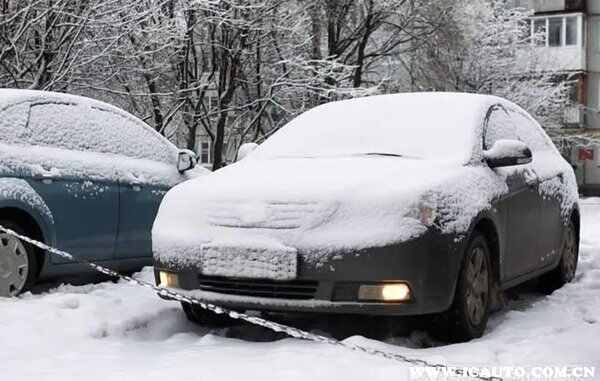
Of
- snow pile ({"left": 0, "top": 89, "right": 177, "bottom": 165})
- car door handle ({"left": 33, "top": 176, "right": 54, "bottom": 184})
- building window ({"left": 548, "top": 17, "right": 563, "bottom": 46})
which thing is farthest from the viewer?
building window ({"left": 548, "top": 17, "right": 563, "bottom": 46})

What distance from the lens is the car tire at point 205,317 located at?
4953mm

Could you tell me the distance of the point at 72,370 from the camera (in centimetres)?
372

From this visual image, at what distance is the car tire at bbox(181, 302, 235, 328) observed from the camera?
16.3ft

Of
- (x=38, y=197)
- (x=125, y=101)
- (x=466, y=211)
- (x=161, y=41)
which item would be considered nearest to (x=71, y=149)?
(x=38, y=197)

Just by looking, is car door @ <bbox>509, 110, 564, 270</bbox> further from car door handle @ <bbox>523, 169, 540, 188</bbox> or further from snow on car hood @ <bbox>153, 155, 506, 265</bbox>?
snow on car hood @ <bbox>153, 155, 506, 265</bbox>

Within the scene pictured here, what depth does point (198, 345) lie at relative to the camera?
4.34m

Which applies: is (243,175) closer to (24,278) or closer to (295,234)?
(295,234)

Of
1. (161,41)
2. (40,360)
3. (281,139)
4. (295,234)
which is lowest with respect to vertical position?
(40,360)

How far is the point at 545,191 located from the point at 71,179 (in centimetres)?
334

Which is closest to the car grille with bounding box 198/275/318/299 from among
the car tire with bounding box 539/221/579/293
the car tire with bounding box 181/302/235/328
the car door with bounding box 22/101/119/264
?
the car tire with bounding box 181/302/235/328

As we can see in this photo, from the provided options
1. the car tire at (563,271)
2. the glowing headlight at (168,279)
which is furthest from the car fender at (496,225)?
the glowing headlight at (168,279)

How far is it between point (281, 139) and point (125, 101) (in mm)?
13809

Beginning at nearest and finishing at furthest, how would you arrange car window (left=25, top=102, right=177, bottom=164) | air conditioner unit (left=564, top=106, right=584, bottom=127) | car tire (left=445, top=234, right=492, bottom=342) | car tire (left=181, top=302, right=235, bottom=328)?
car tire (left=445, top=234, right=492, bottom=342) < car tire (left=181, top=302, right=235, bottom=328) < car window (left=25, top=102, right=177, bottom=164) < air conditioner unit (left=564, top=106, right=584, bottom=127)

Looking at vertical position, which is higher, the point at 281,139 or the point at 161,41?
the point at 161,41
